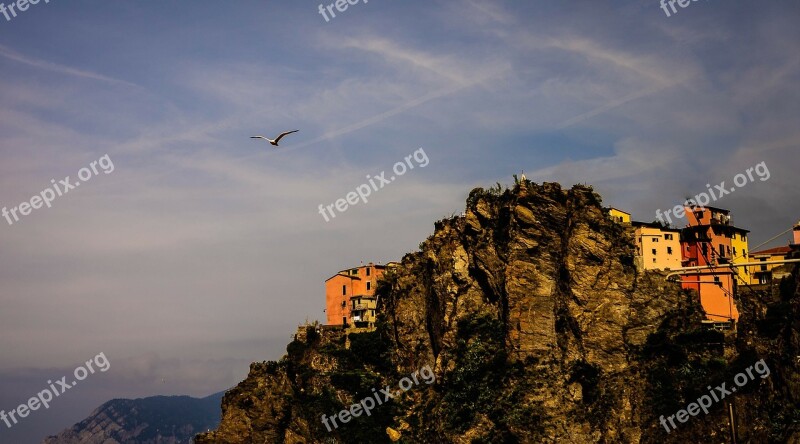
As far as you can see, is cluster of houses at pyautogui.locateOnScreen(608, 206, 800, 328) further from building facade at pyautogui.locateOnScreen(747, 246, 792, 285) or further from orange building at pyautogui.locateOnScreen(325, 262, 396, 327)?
orange building at pyautogui.locateOnScreen(325, 262, 396, 327)

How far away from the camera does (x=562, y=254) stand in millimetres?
89750

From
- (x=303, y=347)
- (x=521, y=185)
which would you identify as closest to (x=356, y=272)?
(x=303, y=347)

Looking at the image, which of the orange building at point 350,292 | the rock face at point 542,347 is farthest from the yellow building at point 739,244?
the orange building at point 350,292

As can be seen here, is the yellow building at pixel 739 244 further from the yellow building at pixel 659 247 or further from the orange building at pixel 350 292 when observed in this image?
the orange building at pixel 350 292

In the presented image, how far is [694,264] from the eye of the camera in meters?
98.4

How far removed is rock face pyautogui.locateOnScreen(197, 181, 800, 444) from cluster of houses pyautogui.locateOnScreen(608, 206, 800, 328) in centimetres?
383

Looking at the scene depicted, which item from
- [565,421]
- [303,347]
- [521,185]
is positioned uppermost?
[521,185]

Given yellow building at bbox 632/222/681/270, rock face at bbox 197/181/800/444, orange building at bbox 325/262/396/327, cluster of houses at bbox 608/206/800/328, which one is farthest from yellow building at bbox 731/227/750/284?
orange building at bbox 325/262/396/327

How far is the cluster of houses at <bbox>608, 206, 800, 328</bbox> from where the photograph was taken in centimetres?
8962

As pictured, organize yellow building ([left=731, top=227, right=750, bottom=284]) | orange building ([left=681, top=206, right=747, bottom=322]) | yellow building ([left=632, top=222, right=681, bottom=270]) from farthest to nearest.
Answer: yellow building ([left=731, top=227, right=750, bottom=284]) < yellow building ([left=632, top=222, right=681, bottom=270]) < orange building ([left=681, top=206, right=747, bottom=322])

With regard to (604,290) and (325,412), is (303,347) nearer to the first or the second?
(325,412)

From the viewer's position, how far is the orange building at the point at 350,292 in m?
113

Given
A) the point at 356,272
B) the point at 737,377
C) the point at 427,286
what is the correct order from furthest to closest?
1. the point at 356,272
2. the point at 427,286
3. the point at 737,377

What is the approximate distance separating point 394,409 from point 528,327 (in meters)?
17.6
